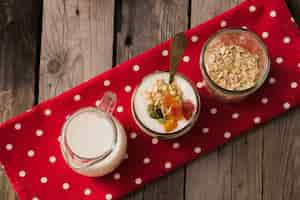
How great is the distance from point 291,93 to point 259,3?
184mm

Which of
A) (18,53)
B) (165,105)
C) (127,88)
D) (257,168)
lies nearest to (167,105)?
(165,105)

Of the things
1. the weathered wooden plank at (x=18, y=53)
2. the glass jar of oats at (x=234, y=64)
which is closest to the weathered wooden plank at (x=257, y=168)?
the glass jar of oats at (x=234, y=64)

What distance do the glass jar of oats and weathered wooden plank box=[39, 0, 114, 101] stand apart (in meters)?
0.20

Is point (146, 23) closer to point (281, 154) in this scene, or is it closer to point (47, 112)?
point (47, 112)

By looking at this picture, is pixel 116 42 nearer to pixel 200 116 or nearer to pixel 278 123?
pixel 200 116

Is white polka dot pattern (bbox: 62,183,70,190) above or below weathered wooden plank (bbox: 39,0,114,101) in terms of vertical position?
below

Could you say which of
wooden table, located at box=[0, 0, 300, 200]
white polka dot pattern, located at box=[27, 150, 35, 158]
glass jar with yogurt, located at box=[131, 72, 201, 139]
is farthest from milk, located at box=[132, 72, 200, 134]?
white polka dot pattern, located at box=[27, 150, 35, 158]

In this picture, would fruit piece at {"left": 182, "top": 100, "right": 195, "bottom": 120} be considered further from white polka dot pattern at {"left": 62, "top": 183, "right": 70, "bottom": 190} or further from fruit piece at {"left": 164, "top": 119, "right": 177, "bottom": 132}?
white polka dot pattern at {"left": 62, "top": 183, "right": 70, "bottom": 190}

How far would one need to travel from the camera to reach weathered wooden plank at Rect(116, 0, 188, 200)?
3.31ft

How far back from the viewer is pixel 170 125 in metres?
0.90

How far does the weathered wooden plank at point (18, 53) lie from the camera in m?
1.00

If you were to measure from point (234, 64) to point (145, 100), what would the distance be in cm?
18

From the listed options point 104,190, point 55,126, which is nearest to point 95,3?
point 55,126

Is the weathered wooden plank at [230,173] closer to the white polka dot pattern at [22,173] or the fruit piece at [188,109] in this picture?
the fruit piece at [188,109]
